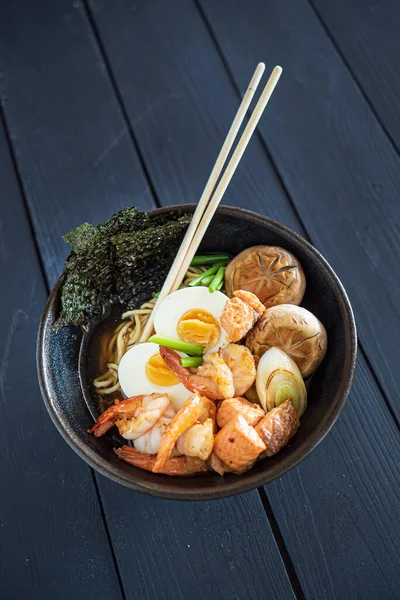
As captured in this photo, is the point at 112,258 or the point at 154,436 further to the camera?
the point at 112,258

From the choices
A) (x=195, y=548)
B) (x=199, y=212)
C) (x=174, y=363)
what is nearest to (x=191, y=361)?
(x=174, y=363)

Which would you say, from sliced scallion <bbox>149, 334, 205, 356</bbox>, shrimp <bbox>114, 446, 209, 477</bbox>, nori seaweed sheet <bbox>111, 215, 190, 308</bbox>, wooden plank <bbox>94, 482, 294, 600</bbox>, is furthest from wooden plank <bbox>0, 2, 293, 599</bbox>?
sliced scallion <bbox>149, 334, 205, 356</bbox>

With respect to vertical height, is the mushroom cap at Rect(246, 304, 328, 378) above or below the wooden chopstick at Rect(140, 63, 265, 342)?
below

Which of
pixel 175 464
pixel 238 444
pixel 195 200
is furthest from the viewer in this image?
pixel 195 200

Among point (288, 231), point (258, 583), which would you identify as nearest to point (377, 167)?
point (288, 231)

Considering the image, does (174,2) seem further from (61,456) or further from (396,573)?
(396,573)

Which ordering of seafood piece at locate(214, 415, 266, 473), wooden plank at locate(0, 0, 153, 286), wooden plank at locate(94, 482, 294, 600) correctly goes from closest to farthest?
seafood piece at locate(214, 415, 266, 473) < wooden plank at locate(94, 482, 294, 600) < wooden plank at locate(0, 0, 153, 286)

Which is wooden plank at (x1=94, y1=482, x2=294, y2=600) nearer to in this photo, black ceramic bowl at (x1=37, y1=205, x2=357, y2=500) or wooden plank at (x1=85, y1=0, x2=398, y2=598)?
wooden plank at (x1=85, y1=0, x2=398, y2=598)

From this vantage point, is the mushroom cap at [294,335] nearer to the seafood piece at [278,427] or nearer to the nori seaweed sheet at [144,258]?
the seafood piece at [278,427]

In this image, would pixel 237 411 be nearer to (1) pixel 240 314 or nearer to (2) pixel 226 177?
(1) pixel 240 314
